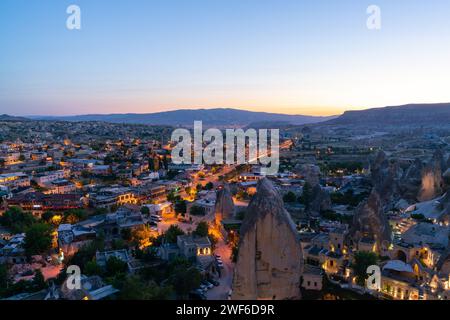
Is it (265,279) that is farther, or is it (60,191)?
(60,191)

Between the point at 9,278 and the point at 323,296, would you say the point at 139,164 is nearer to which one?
the point at 9,278

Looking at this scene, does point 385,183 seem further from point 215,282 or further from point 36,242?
point 36,242

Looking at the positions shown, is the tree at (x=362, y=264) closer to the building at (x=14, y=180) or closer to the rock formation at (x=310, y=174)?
the rock formation at (x=310, y=174)

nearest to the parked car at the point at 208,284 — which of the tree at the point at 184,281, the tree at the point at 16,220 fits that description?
the tree at the point at 184,281

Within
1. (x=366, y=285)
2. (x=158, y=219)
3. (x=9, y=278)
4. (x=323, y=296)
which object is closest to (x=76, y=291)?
(x=9, y=278)

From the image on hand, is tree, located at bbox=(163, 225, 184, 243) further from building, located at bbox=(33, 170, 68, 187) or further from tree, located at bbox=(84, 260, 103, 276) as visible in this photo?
building, located at bbox=(33, 170, 68, 187)
